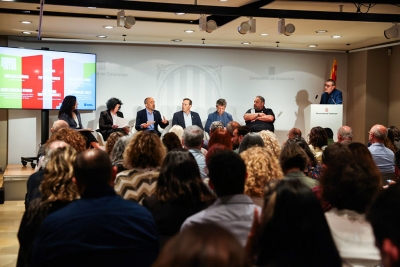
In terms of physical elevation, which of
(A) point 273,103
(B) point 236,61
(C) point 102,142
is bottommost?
(C) point 102,142

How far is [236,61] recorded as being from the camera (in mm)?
11312

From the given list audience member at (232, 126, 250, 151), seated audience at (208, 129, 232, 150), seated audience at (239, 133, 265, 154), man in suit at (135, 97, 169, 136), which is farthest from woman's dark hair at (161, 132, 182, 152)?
man in suit at (135, 97, 169, 136)

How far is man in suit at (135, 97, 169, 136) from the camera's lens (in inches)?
390

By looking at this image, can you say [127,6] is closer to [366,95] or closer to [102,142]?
[102,142]

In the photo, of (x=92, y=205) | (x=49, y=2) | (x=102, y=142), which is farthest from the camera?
(x=102, y=142)

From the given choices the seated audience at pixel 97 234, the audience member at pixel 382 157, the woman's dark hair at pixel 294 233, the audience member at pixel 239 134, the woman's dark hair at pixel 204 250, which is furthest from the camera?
the audience member at pixel 239 134

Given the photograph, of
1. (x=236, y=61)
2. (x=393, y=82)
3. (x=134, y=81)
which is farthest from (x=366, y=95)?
(x=134, y=81)

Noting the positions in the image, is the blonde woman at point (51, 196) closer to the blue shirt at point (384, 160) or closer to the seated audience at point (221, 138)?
the seated audience at point (221, 138)

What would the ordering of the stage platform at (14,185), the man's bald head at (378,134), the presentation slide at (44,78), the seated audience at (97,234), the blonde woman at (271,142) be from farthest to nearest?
the presentation slide at (44,78)
the stage platform at (14,185)
the man's bald head at (378,134)
the blonde woman at (271,142)
the seated audience at (97,234)

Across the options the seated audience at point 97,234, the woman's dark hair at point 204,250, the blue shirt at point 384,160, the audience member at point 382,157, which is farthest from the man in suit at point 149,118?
the woman's dark hair at point 204,250

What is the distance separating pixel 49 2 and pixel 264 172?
419 centimetres

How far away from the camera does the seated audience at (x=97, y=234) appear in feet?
6.75

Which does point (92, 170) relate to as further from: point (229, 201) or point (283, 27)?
point (283, 27)

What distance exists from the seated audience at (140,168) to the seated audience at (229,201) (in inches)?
36.1
